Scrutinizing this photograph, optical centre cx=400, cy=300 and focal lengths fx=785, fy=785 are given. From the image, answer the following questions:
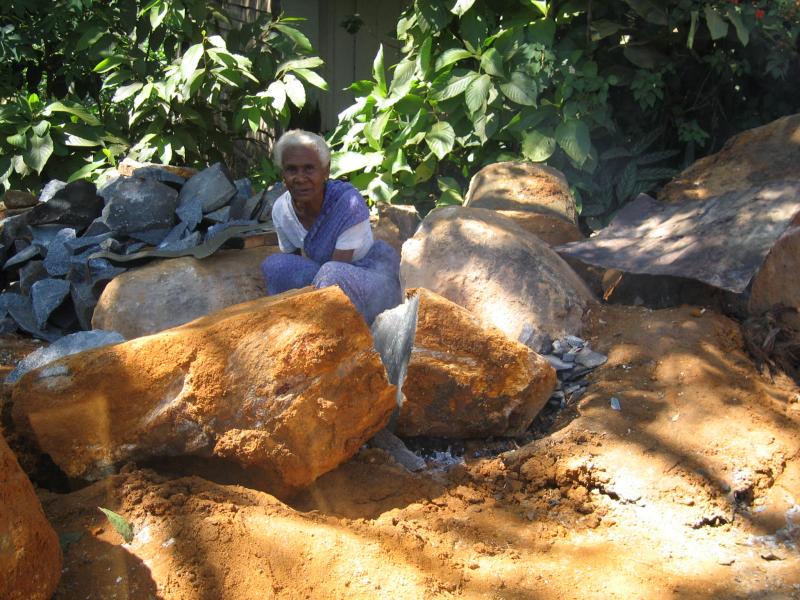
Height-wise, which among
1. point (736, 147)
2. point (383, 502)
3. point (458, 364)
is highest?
point (736, 147)

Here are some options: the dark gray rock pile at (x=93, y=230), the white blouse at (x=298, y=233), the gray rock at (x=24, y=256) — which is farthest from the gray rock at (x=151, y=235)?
the white blouse at (x=298, y=233)

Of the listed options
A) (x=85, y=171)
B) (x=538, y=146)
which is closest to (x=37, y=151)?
(x=85, y=171)

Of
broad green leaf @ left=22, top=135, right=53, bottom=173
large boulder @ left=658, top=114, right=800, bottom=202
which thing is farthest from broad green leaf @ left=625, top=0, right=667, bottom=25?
broad green leaf @ left=22, top=135, right=53, bottom=173

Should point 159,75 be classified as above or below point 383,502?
above

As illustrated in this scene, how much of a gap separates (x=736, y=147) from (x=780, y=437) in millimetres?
2410

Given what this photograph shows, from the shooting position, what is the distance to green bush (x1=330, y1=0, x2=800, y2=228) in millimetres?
5215

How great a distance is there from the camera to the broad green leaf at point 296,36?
644 cm

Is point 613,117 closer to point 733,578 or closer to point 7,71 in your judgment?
point 733,578

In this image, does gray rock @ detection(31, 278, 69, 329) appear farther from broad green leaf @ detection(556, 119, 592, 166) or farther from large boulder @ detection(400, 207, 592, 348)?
A: broad green leaf @ detection(556, 119, 592, 166)

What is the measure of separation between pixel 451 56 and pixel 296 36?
1.60 metres

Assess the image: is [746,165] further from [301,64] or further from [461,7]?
[301,64]

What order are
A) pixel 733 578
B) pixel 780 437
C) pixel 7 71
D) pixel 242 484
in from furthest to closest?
1. pixel 7 71
2. pixel 780 437
3. pixel 242 484
4. pixel 733 578

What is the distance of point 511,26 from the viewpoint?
217 inches

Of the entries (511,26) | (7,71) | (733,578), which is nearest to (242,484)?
(733,578)
